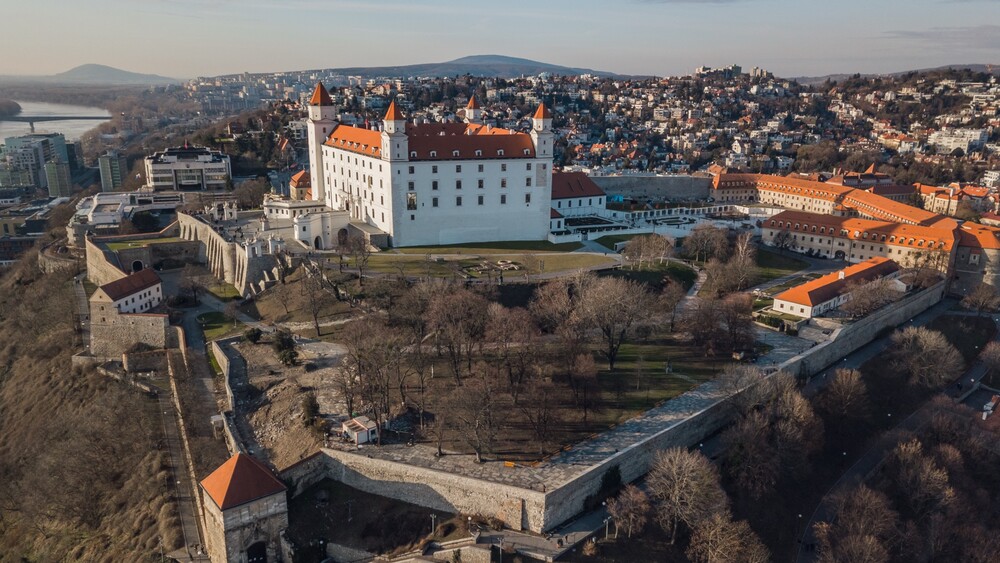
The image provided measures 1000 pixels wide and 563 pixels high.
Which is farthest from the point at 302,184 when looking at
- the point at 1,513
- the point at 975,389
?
the point at 975,389

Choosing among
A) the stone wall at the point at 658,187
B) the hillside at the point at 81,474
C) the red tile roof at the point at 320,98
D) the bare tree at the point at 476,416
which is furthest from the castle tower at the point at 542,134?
the hillside at the point at 81,474

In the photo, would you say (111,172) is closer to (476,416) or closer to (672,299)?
(672,299)

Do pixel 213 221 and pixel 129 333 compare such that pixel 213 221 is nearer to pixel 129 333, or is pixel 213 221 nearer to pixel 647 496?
pixel 129 333

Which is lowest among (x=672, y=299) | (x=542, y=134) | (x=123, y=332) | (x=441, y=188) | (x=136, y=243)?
(x=123, y=332)

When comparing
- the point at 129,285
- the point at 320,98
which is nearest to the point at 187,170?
the point at 320,98

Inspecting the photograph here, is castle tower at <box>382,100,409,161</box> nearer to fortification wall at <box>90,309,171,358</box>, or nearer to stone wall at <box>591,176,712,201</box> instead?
fortification wall at <box>90,309,171,358</box>

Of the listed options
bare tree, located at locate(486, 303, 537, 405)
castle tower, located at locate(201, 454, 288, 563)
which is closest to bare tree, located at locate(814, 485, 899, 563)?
bare tree, located at locate(486, 303, 537, 405)

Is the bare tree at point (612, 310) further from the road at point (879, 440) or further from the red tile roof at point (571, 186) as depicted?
the red tile roof at point (571, 186)
